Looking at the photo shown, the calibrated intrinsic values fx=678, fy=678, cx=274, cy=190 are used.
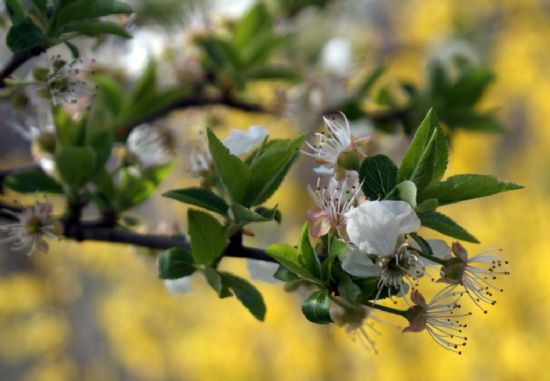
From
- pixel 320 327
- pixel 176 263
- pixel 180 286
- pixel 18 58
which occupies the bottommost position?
pixel 320 327

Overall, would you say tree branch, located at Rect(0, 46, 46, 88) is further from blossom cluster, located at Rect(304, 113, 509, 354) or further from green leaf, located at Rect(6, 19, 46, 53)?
blossom cluster, located at Rect(304, 113, 509, 354)

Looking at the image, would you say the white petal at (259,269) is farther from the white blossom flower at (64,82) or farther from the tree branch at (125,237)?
the white blossom flower at (64,82)

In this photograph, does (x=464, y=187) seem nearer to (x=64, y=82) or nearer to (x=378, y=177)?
(x=378, y=177)

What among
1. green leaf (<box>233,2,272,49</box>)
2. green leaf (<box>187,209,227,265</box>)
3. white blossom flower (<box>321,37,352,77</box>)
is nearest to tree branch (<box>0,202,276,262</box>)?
green leaf (<box>187,209,227,265</box>)

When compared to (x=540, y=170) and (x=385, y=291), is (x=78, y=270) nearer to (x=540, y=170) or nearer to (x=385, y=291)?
(x=540, y=170)

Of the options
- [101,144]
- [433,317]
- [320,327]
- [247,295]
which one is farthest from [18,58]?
[320,327]

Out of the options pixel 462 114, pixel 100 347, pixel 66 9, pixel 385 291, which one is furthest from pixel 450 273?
pixel 100 347
